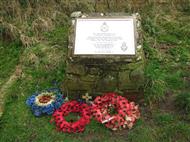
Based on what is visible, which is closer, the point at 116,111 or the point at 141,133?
the point at 141,133

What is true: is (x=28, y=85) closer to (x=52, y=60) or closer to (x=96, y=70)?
(x=52, y=60)

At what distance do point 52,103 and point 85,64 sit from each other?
0.61 meters

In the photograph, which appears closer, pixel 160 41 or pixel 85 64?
pixel 85 64

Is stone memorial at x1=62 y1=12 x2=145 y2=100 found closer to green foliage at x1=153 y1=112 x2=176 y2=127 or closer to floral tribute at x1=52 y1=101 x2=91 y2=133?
floral tribute at x1=52 y1=101 x2=91 y2=133

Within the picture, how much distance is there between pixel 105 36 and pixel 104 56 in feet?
0.88

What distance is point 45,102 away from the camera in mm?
4898

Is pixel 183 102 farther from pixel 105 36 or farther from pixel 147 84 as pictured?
pixel 105 36

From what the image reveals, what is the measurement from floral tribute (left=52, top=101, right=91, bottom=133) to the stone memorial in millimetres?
176

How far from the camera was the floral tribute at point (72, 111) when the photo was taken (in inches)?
181

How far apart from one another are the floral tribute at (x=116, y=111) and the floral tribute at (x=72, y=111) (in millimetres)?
111

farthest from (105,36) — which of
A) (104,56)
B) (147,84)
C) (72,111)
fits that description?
(72,111)

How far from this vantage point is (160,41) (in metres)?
6.15

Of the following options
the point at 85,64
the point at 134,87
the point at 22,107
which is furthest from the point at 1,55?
the point at 134,87

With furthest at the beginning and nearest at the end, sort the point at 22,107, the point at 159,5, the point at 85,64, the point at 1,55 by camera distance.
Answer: the point at 159,5 < the point at 1,55 < the point at 22,107 < the point at 85,64
